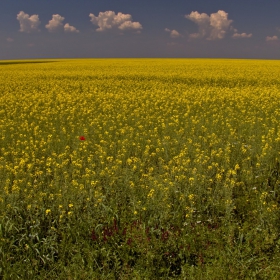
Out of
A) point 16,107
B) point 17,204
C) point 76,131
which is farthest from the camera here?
point 16,107

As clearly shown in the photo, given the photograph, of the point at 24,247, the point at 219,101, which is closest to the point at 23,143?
the point at 24,247

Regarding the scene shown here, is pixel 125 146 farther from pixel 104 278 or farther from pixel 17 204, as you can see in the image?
pixel 104 278

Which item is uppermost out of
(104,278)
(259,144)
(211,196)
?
(259,144)

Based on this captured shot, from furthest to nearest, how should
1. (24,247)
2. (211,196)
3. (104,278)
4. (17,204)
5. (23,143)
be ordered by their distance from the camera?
(23,143) → (211,196) → (17,204) → (24,247) → (104,278)

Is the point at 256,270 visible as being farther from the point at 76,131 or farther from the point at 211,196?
the point at 76,131

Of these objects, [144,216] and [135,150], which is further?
[135,150]

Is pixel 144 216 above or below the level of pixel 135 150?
below

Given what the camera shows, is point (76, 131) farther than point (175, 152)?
Yes

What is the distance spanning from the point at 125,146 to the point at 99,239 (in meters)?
3.17

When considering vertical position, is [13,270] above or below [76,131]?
below

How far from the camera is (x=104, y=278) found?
333 cm

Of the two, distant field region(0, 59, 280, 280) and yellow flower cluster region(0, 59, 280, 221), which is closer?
distant field region(0, 59, 280, 280)

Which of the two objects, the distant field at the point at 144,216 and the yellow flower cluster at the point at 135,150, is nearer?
the distant field at the point at 144,216

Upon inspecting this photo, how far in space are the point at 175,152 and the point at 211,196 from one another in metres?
1.89
